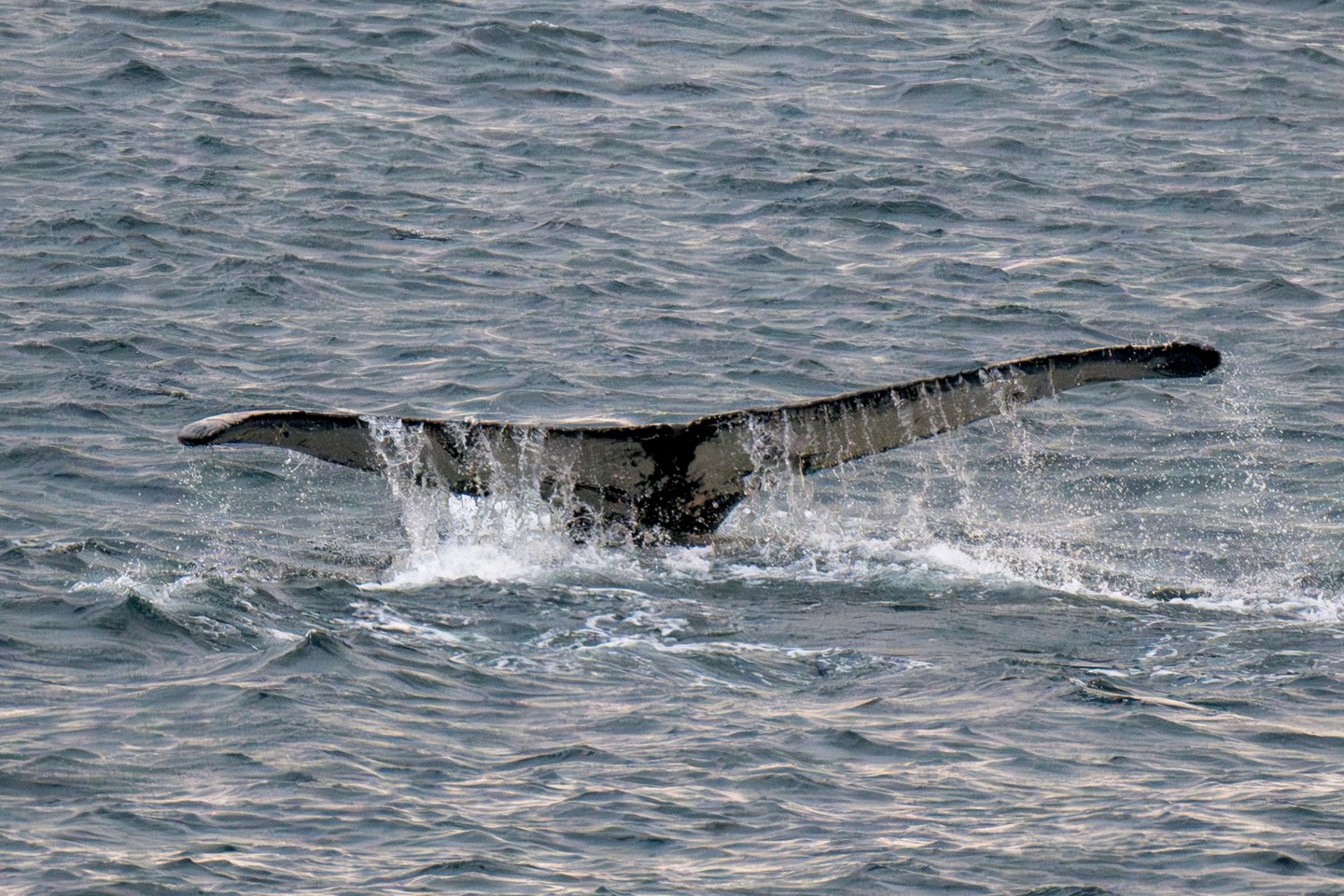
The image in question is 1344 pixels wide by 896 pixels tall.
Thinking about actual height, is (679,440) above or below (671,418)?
above

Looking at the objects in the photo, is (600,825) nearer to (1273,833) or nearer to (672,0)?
(1273,833)

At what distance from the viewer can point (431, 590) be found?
1202 cm

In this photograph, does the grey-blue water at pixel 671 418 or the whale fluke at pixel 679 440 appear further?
the whale fluke at pixel 679 440

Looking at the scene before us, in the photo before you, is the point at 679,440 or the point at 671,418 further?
the point at 671,418

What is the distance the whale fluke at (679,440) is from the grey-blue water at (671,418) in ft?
1.89

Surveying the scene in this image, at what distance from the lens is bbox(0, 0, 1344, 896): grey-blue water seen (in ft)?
30.3

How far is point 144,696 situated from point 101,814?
1.29 metres

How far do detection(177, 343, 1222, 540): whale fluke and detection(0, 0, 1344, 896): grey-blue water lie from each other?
0.58 m

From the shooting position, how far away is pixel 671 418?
53.1ft

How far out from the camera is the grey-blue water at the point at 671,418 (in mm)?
9227

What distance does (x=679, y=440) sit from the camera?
1172 cm

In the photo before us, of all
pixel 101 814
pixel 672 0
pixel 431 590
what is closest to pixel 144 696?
pixel 101 814

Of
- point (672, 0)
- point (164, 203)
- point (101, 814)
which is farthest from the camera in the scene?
point (672, 0)

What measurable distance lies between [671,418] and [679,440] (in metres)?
4.47
